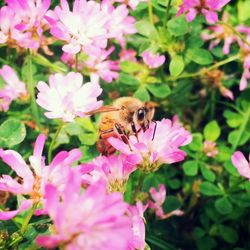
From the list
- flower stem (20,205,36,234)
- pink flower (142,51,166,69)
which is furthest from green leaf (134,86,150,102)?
flower stem (20,205,36,234)

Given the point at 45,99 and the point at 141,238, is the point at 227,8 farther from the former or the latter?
the point at 141,238

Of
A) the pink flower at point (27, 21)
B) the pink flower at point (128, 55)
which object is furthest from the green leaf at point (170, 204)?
the pink flower at point (27, 21)

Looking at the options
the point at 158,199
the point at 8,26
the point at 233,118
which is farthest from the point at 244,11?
the point at 8,26

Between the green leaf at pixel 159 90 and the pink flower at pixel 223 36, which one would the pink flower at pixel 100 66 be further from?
the pink flower at pixel 223 36

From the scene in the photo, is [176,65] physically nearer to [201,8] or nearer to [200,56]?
[200,56]

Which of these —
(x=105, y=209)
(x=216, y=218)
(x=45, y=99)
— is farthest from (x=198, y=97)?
(x=105, y=209)
